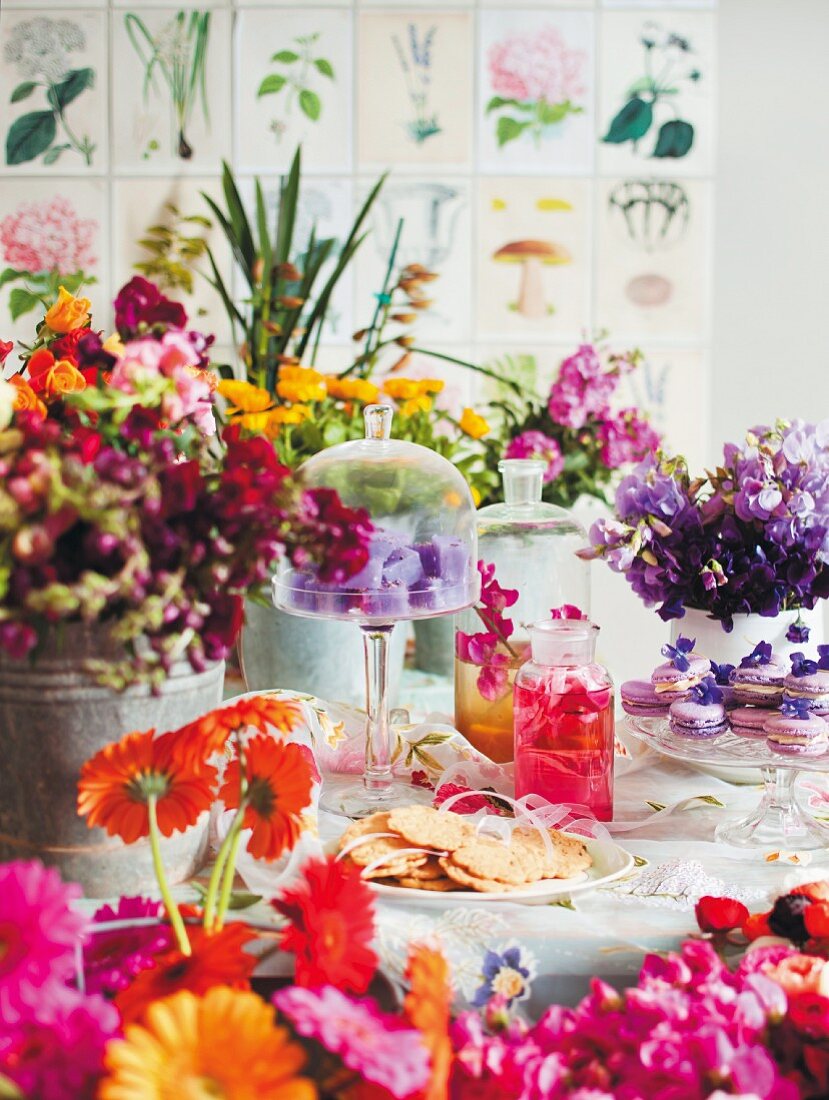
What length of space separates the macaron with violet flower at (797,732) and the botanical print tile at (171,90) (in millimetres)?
2496

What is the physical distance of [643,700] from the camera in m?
1.10

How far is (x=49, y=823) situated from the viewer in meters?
0.84

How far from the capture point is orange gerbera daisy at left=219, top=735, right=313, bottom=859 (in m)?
0.78

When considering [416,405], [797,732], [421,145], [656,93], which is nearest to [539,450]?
[416,405]

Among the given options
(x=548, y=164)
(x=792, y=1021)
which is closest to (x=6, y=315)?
(x=548, y=164)

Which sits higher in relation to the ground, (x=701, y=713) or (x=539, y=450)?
(x=539, y=450)

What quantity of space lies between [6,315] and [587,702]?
2.51m

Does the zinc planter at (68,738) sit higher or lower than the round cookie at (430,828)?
higher

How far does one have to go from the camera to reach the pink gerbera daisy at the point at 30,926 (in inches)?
22.5

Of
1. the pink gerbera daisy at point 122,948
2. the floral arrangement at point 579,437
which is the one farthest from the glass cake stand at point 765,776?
the floral arrangement at point 579,437

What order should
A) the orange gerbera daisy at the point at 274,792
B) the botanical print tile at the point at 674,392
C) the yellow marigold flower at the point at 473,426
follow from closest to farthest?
the orange gerbera daisy at the point at 274,792, the yellow marigold flower at the point at 473,426, the botanical print tile at the point at 674,392

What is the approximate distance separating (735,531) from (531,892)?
47cm

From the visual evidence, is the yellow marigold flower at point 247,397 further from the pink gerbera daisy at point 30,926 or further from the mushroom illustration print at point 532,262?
the mushroom illustration print at point 532,262

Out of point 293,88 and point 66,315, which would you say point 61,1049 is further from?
point 293,88
